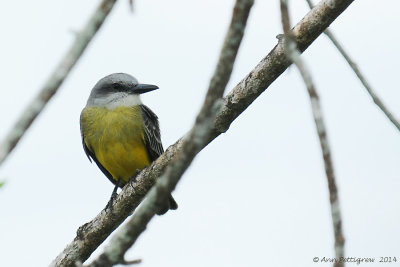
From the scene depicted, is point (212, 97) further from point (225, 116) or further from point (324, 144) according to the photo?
point (225, 116)

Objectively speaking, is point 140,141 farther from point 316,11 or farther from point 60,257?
point 316,11

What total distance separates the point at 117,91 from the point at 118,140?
949 mm

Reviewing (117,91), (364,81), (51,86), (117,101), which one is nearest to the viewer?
(51,86)

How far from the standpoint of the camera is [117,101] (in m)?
9.14

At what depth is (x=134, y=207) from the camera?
716 cm

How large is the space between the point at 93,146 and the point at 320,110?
21.1ft

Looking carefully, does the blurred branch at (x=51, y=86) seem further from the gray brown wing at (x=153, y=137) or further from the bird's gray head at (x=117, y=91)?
the bird's gray head at (x=117, y=91)

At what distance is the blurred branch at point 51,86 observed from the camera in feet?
9.16

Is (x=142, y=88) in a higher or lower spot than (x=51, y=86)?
higher

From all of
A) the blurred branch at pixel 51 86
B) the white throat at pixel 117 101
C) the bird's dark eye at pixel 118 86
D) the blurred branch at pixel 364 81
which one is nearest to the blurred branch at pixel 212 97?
the blurred branch at pixel 51 86

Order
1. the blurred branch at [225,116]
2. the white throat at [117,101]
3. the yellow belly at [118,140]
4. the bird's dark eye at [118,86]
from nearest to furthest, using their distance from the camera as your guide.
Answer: the blurred branch at [225,116]
the yellow belly at [118,140]
the white throat at [117,101]
the bird's dark eye at [118,86]

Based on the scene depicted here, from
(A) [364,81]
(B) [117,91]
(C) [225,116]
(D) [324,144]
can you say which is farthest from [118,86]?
(D) [324,144]

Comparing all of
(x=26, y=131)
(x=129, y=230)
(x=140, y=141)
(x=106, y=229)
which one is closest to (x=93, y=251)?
(x=106, y=229)

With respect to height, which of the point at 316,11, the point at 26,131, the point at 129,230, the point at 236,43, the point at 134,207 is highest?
the point at 316,11
